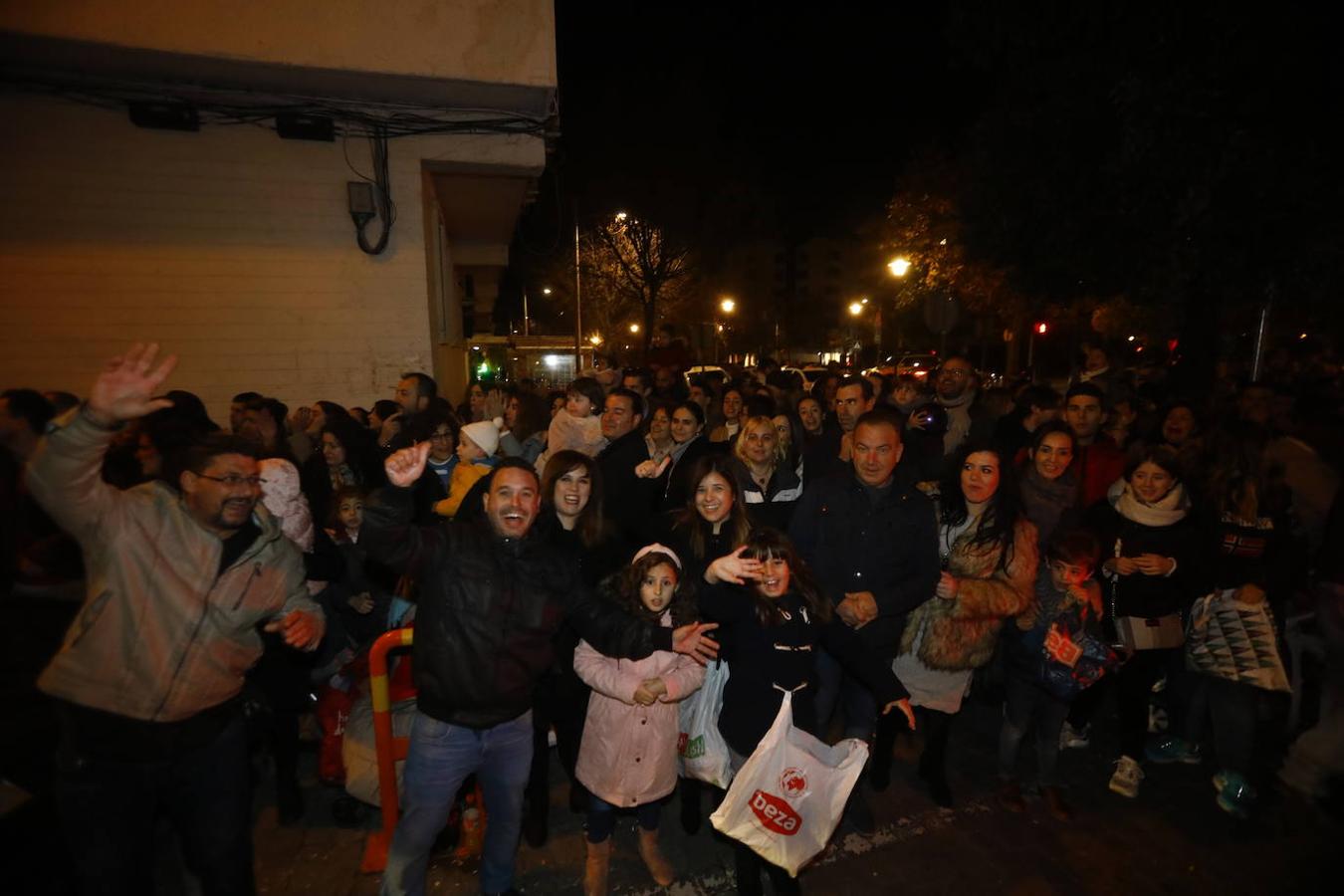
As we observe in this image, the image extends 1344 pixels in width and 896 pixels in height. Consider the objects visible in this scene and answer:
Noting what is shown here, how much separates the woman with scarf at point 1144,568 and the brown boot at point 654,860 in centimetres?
290

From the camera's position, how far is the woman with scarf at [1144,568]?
400 centimetres

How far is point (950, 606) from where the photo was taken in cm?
396

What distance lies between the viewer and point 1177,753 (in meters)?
4.39

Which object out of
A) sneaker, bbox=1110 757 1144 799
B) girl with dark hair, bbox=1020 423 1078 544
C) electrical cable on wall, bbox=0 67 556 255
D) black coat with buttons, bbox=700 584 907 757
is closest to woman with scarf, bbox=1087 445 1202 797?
sneaker, bbox=1110 757 1144 799

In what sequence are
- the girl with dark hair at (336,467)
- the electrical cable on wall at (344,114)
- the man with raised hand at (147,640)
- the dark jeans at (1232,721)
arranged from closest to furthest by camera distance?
the man with raised hand at (147,640) → the dark jeans at (1232,721) → the girl with dark hair at (336,467) → the electrical cable on wall at (344,114)

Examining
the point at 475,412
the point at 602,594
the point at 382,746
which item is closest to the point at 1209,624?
the point at 602,594

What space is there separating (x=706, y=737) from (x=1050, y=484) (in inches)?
115

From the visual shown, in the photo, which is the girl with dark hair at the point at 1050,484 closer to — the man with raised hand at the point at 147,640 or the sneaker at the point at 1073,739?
the sneaker at the point at 1073,739

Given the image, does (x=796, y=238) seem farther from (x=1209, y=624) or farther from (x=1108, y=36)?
(x=1209, y=624)

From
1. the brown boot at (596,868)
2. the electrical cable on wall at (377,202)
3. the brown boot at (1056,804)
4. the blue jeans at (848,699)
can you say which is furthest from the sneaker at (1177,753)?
the electrical cable on wall at (377,202)

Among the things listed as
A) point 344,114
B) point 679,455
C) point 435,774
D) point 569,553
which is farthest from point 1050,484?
point 344,114

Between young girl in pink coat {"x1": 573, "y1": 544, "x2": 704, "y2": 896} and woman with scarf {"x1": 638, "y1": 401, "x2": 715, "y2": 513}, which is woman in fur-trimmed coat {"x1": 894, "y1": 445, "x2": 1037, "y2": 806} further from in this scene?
woman with scarf {"x1": 638, "y1": 401, "x2": 715, "y2": 513}

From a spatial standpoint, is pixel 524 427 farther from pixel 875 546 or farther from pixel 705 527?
pixel 875 546

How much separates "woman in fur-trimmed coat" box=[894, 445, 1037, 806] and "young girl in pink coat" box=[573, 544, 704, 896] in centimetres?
165
